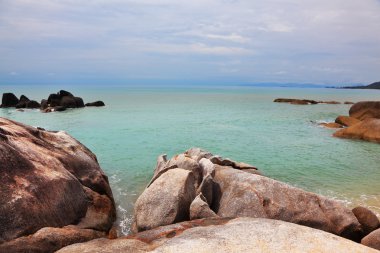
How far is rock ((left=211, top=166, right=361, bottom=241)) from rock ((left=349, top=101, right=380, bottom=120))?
37095 mm

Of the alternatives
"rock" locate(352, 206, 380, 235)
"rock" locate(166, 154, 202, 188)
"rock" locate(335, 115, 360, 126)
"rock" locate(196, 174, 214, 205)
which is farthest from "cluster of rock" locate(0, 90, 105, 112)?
"rock" locate(352, 206, 380, 235)

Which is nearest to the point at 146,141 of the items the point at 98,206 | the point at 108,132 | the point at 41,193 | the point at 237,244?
the point at 108,132

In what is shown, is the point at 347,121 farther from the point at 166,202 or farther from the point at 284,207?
the point at 166,202

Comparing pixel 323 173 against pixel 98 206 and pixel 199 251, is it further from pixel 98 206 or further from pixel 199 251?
pixel 199 251

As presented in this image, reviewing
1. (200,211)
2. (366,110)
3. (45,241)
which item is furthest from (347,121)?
(45,241)

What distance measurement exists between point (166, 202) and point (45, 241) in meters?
3.62

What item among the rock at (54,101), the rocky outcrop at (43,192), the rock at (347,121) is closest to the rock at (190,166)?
the rocky outcrop at (43,192)

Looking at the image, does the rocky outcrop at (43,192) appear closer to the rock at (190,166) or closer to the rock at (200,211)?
the rock at (200,211)

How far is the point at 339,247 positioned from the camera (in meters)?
6.84

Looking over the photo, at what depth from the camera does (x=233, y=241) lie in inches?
267

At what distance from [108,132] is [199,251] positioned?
1303 inches

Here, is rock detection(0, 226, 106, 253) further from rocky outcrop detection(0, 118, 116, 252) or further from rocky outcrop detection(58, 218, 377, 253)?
rocky outcrop detection(58, 218, 377, 253)

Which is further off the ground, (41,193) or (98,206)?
(41,193)

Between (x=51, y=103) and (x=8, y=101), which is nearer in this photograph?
(x=51, y=103)
